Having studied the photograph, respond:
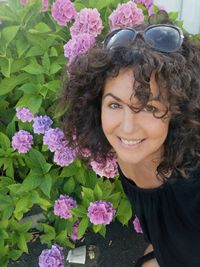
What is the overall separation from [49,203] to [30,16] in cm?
87

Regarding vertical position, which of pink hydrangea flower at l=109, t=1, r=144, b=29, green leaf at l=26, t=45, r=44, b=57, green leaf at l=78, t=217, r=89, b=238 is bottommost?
green leaf at l=78, t=217, r=89, b=238

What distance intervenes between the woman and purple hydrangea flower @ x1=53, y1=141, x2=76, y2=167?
0.26 ft

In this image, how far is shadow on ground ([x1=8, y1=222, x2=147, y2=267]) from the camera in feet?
8.54

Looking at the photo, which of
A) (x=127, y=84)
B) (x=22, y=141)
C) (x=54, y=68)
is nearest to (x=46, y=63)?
(x=54, y=68)

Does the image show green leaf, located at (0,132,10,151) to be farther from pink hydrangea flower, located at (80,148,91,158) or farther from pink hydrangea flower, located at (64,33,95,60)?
pink hydrangea flower, located at (64,33,95,60)

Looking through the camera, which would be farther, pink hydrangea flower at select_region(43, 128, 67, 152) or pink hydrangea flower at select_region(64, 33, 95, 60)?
pink hydrangea flower at select_region(43, 128, 67, 152)

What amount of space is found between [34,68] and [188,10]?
193 centimetres

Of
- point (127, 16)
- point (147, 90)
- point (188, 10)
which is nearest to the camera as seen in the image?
point (147, 90)

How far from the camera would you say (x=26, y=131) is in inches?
82.5

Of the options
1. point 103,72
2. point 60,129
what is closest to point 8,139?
point 60,129

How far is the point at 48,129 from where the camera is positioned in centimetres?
202

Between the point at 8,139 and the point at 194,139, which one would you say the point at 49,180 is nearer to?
the point at 8,139

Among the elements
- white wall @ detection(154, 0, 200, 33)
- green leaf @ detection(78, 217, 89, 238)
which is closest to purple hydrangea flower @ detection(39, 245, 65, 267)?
green leaf @ detection(78, 217, 89, 238)

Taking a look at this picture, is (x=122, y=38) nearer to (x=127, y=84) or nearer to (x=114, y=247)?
(x=127, y=84)
